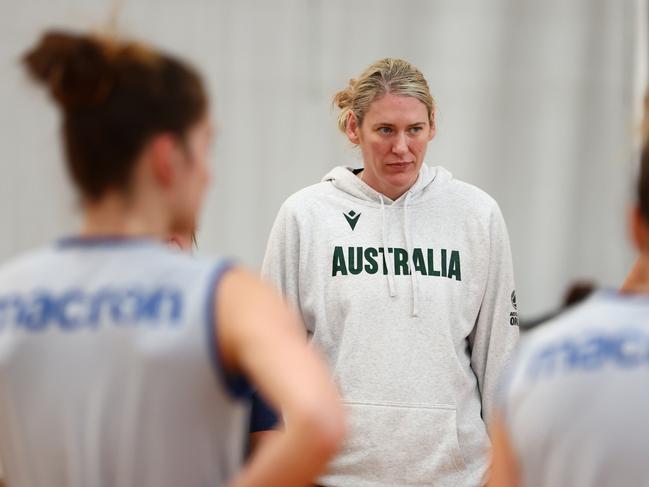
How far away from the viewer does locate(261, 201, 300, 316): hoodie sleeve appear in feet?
8.70

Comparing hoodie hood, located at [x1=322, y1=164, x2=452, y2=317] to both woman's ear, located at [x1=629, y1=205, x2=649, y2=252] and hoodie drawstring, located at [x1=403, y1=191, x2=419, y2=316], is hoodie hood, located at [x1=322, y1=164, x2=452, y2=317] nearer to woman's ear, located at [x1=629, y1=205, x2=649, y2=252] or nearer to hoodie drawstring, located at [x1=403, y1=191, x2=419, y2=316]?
hoodie drawstring, located at [x1=403, y1=191, x2=419, y2=316]

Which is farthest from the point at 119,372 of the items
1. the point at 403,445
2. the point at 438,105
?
the point at 438,105

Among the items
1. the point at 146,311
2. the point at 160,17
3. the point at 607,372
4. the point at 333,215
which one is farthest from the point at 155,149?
the point at 160,17

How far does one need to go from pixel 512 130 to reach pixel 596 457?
11.3 ft

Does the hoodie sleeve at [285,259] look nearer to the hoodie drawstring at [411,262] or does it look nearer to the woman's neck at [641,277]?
the hoodie drawstring at [411,262]

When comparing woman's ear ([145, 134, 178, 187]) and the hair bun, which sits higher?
the hair bun

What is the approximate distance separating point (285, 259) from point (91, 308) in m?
1.40

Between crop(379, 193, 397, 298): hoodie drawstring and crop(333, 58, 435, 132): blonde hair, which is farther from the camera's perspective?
crop(333, 58, 435, 132): blonde hair

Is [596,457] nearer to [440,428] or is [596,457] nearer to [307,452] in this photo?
[307,452]

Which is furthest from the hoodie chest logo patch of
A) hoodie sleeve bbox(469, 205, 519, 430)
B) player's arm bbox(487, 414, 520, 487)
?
player's arm bbox(487, 414, 520, 487)

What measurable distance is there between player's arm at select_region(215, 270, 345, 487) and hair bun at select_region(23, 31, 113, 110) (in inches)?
12.7

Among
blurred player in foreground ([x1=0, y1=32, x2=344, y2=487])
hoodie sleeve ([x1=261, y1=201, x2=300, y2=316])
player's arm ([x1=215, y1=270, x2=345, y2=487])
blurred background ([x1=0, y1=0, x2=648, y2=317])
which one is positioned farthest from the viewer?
blurred background ([x1=0, y1=0, x2=648, y2=317])

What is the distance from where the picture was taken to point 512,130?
461 centimetres

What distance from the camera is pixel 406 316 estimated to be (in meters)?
2.56
